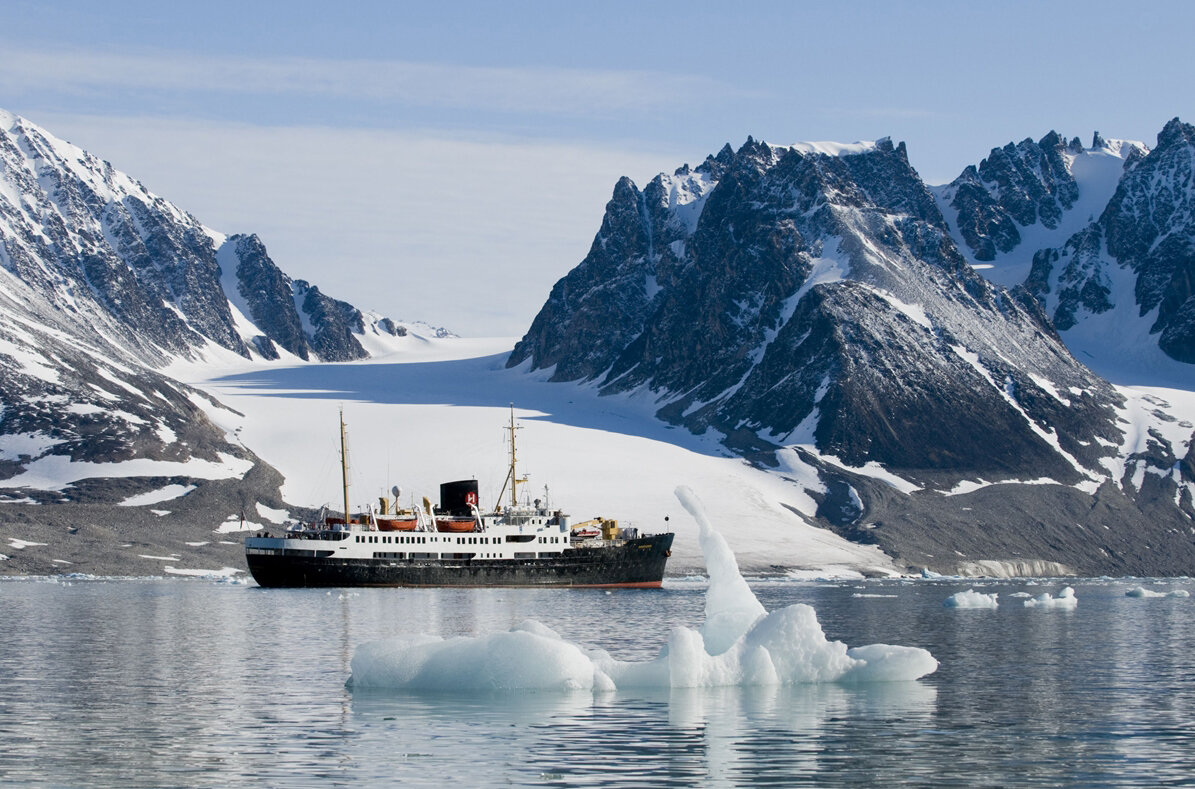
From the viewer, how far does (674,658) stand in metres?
55.0

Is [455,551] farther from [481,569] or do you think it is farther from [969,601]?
[969,601]

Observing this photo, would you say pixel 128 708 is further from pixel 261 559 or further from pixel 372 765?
pixel 261 559

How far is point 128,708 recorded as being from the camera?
54.8 metres

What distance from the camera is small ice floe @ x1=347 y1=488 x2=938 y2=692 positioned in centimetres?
5481

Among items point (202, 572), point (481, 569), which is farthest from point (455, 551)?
point (202, 572)

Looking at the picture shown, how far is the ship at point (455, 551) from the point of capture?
527 ft

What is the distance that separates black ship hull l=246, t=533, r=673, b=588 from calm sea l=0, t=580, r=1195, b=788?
68.8 m

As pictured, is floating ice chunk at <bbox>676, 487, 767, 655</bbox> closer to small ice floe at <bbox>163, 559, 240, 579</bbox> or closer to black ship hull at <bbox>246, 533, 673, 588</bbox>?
black ship hull at <bbox>246, 533, 673, 588</bbox>

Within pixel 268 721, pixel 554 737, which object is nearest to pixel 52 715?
pixel 268 721

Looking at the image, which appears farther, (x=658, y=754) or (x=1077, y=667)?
(x=1077, y=667)

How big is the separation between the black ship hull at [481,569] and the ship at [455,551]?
11 cm

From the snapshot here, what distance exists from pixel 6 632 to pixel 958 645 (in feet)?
180

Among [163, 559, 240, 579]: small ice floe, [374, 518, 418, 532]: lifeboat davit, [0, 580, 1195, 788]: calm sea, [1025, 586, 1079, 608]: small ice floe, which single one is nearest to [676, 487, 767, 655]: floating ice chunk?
[0, 580, 1195, 788]: calm sea

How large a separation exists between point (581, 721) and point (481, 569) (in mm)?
116597
